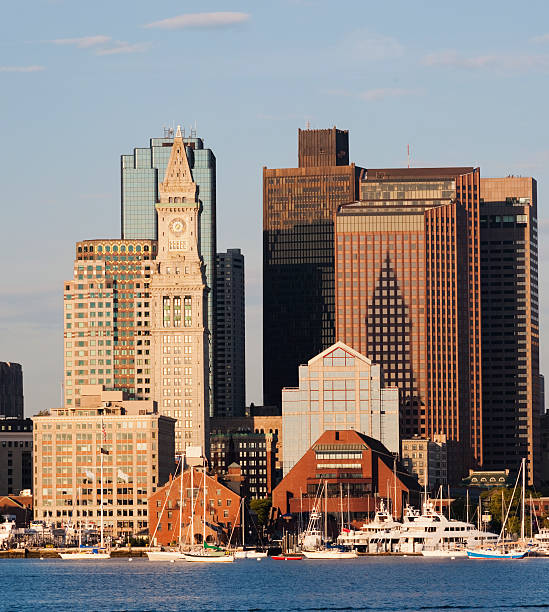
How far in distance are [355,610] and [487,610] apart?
1487cm

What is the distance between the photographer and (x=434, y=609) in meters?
200

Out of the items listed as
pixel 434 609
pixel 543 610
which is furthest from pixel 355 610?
pixel 543 610

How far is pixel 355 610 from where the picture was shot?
199875mm

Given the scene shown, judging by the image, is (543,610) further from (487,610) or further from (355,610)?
(355,610)

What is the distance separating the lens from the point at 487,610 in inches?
7810

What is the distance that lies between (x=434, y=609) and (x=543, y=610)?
12332 mm

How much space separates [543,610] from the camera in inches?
7859

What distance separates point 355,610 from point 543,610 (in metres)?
21.3

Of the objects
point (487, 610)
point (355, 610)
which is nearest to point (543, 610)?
point (487, 610)

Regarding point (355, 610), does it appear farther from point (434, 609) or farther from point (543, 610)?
point (543, 610)

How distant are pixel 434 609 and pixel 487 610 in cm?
602
